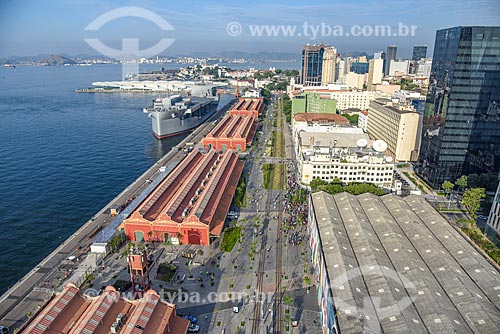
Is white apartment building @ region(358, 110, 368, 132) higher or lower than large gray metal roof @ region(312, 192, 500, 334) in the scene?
higher

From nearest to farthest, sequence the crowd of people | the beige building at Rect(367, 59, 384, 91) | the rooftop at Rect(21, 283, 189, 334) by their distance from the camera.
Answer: the rooftop at Rect(21, 283, 189, 334) → the crowd of people → the beige building at Rect(367, 59, 384, 91)

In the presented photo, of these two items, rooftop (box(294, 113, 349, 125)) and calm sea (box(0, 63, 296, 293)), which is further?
rooftop (box(294, 113, 349, 125))

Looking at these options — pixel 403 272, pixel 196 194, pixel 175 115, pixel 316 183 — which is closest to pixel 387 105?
pixel 316 183

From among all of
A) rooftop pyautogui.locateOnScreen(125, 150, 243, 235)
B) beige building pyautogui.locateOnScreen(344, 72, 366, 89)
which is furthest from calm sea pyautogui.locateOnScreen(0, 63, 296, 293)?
beige building pyautogui.locateOnScreen(344, 72, 366, 89)

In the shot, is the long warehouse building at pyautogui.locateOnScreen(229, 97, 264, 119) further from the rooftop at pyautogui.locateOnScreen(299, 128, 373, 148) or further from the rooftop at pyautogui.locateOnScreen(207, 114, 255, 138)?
the rooftop at pyautogui.locateOnScreen(299, 128, 373, 148)

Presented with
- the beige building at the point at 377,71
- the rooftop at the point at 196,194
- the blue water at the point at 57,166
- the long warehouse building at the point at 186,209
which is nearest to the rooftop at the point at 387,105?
the rooftop at the point at 196,194

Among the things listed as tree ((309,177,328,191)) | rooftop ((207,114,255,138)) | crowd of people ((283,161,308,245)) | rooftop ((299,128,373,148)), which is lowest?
crowd of people ((283,161,308,245))
